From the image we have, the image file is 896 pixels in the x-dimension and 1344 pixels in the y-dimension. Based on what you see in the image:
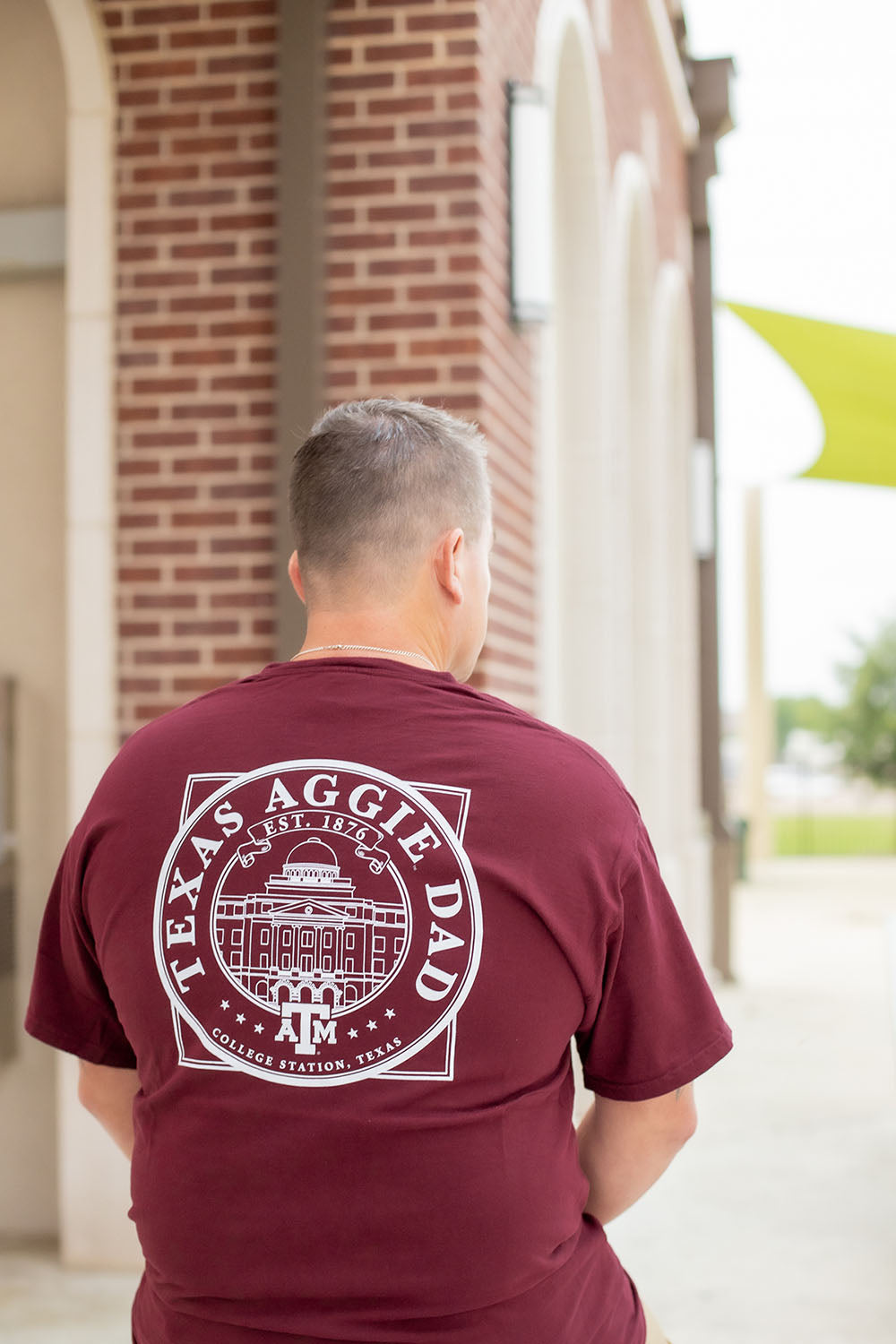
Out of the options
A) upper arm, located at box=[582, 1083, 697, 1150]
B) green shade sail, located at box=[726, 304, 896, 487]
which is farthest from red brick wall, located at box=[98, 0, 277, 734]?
upper arm, located at box=[582, 1083, 697, 1150]

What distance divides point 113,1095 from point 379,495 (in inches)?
34.3

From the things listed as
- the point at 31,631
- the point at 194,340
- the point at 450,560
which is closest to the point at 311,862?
the point at 450,560

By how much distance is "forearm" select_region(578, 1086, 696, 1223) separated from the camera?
5.73 ft

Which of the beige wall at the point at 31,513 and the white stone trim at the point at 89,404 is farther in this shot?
the beige wall at the point at 31,513

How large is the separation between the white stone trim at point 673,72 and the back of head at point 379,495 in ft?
26.0

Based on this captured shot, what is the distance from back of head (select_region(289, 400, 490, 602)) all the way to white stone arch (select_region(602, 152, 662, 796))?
227 inches

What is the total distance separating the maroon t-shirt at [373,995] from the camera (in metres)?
1.47

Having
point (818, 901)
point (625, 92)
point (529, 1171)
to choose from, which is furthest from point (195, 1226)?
point (818, 901)

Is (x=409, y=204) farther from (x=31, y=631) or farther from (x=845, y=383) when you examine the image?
(x=31, y=631)

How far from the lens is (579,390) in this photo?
23.7 feet

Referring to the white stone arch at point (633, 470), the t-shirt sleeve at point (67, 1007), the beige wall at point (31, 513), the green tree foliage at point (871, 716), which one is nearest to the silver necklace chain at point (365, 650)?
the t-shirt sleeve at point (67, 1007)

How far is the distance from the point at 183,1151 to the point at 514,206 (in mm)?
3922

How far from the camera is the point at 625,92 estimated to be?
26.8 feet

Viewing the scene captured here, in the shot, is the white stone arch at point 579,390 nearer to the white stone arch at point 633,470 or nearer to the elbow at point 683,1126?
the white stone arch at point 633,470
